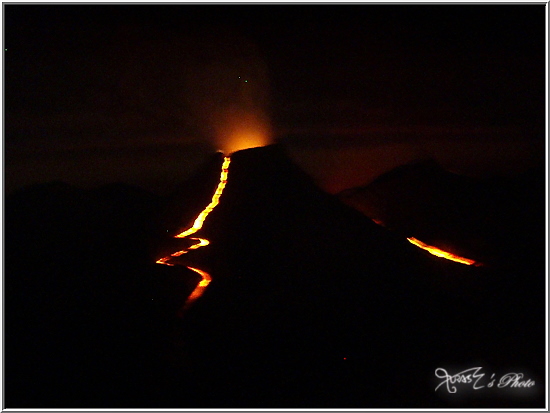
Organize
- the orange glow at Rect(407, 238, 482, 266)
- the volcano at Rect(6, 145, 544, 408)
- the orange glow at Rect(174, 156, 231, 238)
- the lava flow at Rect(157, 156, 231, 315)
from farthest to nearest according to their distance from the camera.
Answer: the orange glow at Rect(174, 156, 231, 238)
the orange glow at Rect(407, 238, 482, 266)
the lava flow at Rect(157, 156, 231, 315)
the volcano at Rect(6, 145, 544, 408)

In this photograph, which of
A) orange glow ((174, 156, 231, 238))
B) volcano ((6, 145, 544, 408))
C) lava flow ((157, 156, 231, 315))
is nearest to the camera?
volcano ((6, 145, 544, 408))

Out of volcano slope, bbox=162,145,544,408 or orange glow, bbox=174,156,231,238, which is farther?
orange glow, bbox=174,156,231,238

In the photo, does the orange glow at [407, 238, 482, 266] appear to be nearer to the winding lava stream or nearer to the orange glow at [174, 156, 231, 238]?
the winding lava stream

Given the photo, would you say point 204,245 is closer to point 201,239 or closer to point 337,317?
point 201,239

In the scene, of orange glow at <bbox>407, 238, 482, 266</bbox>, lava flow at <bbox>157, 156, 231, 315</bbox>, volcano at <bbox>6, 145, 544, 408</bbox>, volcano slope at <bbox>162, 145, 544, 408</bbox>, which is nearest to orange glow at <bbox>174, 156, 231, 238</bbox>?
lava flow at <bbox>157, 156, 231, 315</bbox>

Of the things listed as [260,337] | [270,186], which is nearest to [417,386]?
[260,337]

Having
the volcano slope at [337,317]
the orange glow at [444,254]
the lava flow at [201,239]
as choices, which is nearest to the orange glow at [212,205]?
the lava flow at [201,239]

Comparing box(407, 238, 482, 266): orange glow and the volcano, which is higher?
box(407, 238, 482, 266): orange glow

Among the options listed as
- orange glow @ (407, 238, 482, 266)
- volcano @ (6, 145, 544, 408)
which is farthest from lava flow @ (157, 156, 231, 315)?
orange glow @ (407, 238, 482, 266)
